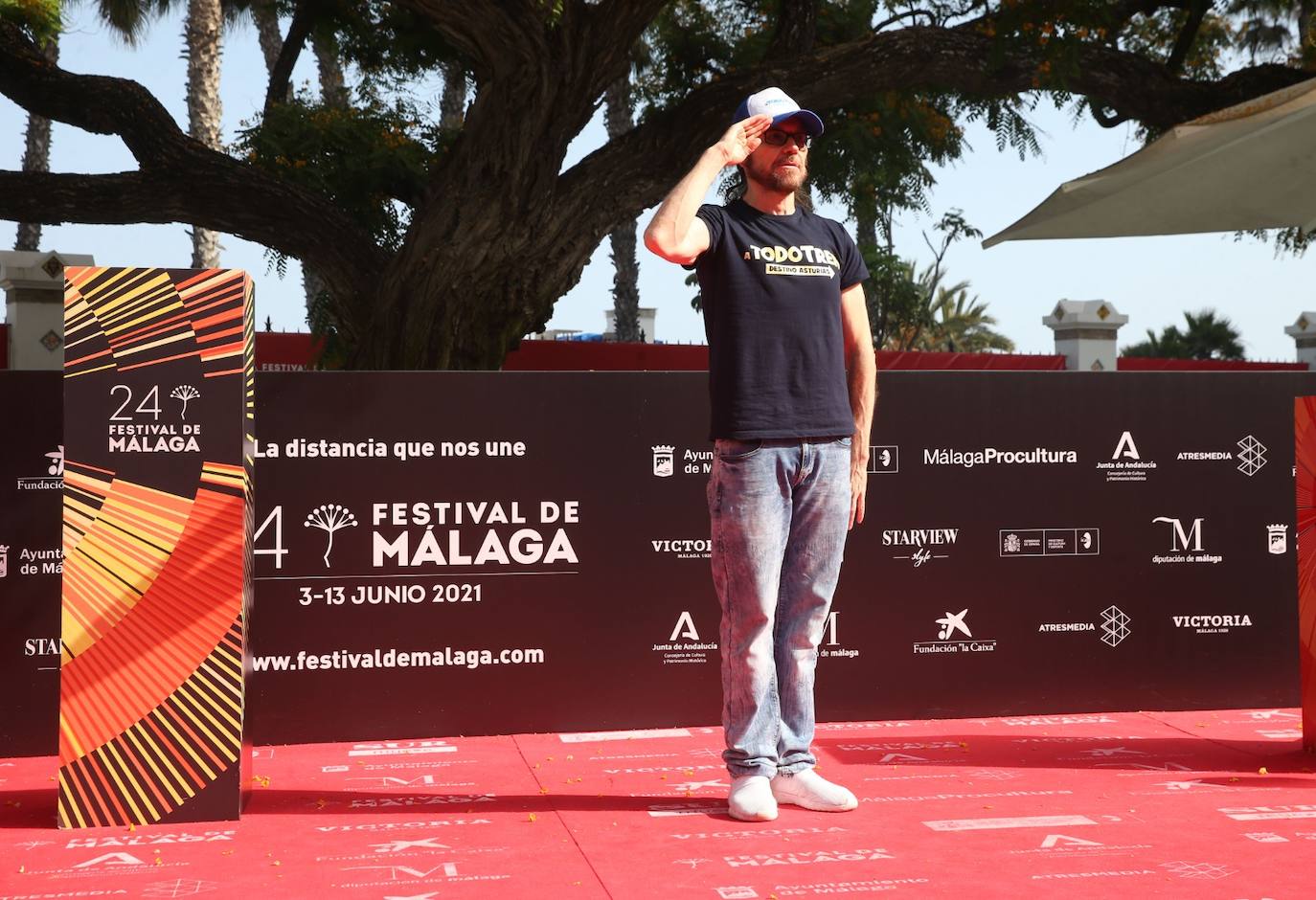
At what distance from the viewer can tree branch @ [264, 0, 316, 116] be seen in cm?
1202

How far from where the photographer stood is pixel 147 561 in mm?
3807

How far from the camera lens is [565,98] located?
31.9 ft

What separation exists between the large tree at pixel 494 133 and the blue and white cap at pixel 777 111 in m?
5.81

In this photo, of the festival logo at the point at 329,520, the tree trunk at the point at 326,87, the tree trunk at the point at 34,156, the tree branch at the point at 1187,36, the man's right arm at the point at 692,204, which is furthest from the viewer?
the tree trunk at the point at 34,156

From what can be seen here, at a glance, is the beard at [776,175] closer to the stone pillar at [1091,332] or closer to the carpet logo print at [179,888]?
the carpet logo print at [179,888]

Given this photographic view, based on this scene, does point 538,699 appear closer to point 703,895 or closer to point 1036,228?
point 703,895

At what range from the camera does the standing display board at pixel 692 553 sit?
16.3 feet

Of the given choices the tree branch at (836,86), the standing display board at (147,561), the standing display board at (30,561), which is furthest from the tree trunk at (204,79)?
the standing display board at (147,561)

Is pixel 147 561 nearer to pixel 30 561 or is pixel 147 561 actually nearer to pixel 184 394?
pixel 184 394

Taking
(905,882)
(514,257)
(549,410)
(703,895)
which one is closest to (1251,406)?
(549,410)

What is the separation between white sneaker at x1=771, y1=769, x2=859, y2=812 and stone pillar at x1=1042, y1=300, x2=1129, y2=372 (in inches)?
649

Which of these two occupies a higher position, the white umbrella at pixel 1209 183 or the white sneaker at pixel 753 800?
the white umbrella at pixel 1209 183

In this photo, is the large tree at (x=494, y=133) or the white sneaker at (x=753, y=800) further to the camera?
the large tree at (x=494, y=133)

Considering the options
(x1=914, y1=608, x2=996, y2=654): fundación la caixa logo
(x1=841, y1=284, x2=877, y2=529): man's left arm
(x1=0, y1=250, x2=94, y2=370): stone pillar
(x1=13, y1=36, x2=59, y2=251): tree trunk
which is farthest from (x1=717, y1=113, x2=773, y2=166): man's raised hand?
(x1=13, y1=36, x2=59, y2=251): tree trunk
